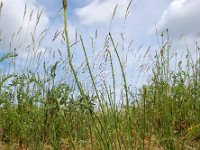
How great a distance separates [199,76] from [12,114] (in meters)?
1.88

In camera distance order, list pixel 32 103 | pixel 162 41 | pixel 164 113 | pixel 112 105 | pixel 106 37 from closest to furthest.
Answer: pixel 112 105, pixel 106 37, pixel 164 113, pixel 32 103, pixel 162 41

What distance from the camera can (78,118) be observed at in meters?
3.13

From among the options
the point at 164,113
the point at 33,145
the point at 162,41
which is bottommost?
the point at 33,145

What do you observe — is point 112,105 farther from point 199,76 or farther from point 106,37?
point 199,76

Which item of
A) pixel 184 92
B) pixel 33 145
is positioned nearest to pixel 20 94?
pixel 33 145

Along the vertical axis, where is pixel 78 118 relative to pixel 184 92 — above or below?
below

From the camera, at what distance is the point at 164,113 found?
101 inches

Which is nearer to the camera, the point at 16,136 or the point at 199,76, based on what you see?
the point at 16,136

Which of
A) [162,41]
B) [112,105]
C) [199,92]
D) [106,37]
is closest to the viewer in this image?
[112,105]

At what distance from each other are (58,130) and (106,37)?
3.66ft

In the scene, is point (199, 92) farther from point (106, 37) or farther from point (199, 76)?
point (106, 37)

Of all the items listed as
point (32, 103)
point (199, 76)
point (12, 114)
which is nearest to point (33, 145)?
point (32, 103)

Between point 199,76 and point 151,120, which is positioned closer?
point 151,120

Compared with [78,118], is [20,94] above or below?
above
